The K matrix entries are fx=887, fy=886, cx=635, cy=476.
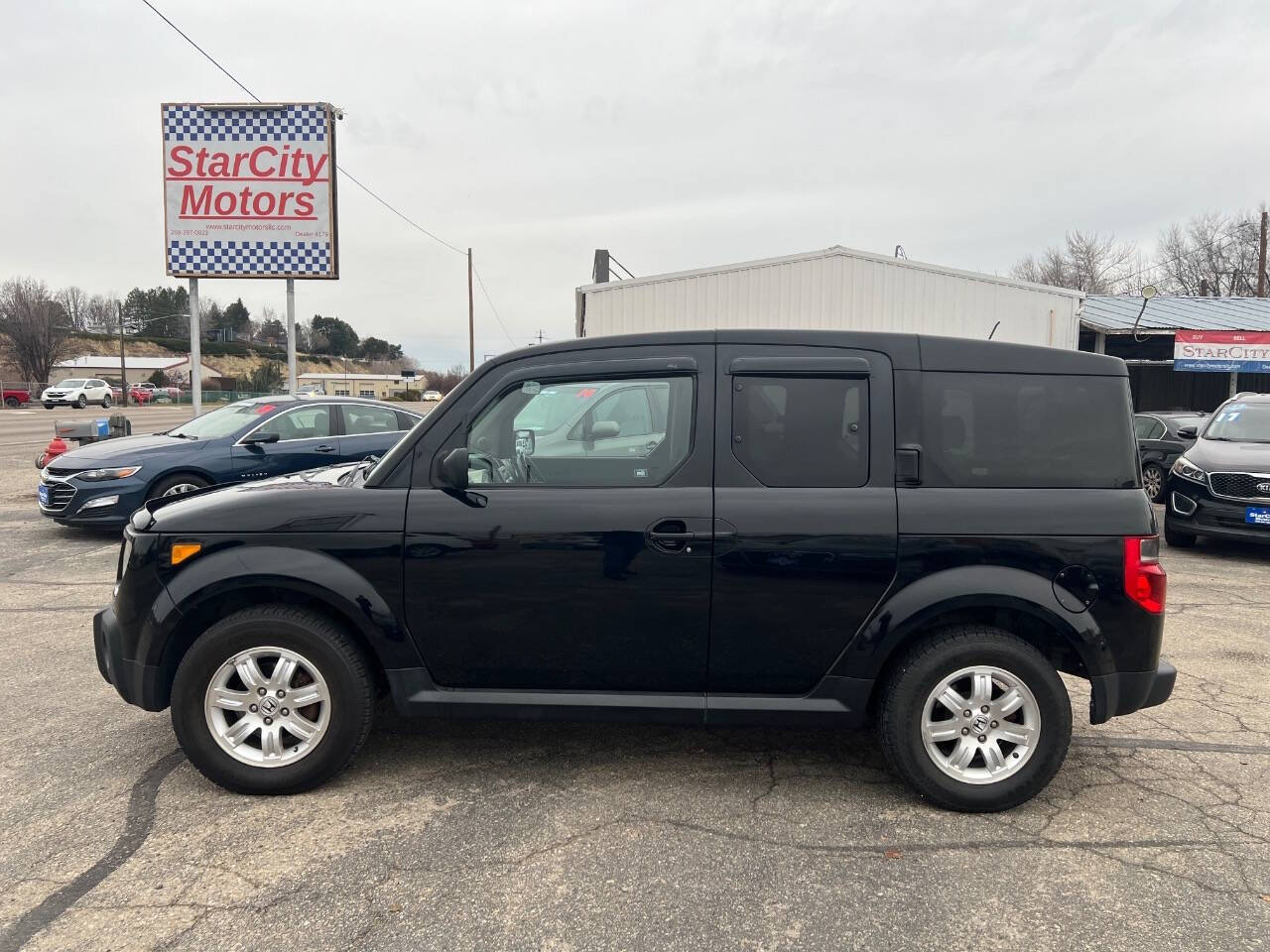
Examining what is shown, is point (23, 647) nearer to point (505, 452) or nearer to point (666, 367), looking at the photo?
point (505, 452)

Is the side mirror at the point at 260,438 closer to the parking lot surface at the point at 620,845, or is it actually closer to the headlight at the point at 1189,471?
the parking lot surface at the point at 620,845

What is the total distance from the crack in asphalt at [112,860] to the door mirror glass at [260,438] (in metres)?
5.69

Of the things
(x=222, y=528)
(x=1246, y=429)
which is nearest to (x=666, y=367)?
(x=222, y=528)

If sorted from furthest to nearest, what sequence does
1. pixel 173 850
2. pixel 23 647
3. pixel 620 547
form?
pixel 23 647
pixel 620 547
pixel 173 850

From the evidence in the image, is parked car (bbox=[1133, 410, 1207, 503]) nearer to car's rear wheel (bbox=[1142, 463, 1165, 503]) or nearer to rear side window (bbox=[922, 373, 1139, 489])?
car's rear wheel (bbox=[1142, 463, 1165, 503])

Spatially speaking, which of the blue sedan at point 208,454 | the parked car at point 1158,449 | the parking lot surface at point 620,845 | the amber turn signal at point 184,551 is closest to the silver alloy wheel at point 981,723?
the parking lot surface at point 620,845

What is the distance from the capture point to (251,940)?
2.63 m

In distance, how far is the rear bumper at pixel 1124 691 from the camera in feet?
11.3

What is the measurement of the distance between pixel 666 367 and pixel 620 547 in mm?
763

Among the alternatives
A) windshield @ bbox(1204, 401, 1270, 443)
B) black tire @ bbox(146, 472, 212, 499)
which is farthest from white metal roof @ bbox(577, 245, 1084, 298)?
black tire @ bbox(146, 472, 212, 499)

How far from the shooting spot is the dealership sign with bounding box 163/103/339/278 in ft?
48.1

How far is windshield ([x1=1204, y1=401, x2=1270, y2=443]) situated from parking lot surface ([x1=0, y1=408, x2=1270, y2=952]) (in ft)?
20.6

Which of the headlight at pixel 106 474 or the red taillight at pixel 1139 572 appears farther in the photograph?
the headlight at pixel 106 474

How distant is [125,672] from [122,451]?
20.9 ft
